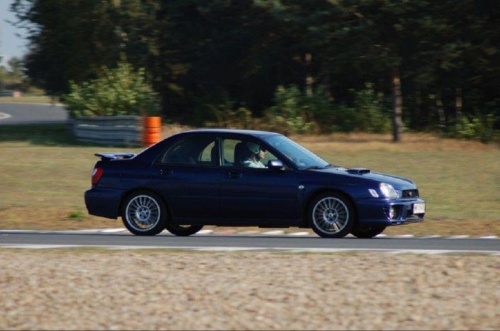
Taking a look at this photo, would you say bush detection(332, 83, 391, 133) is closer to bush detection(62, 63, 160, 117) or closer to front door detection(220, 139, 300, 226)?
bush detection(62, 63, 160, 117)

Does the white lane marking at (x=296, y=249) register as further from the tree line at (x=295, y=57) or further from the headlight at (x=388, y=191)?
the tree line at (x=295, y=57)

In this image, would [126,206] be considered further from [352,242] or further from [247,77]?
[247,77]

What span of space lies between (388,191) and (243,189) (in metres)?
1.85

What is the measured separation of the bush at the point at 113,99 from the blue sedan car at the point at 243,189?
2205 centimetres

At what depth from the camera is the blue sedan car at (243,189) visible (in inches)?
561

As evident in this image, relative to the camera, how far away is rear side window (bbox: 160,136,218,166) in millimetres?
14953

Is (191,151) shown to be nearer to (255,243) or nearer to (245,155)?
(245,155)

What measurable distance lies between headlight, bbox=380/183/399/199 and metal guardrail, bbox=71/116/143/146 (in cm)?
1829

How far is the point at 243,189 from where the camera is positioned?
47.9 ft

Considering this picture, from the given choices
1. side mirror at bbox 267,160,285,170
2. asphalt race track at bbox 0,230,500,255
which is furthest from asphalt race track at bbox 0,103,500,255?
side mirror at bbox 267,160,285,170

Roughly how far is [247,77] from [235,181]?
2747 cm

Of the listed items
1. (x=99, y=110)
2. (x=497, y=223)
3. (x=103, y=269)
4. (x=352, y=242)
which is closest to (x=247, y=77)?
(x=99, y=110)

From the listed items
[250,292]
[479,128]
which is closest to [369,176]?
[250,292]

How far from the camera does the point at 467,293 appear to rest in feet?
30.2
